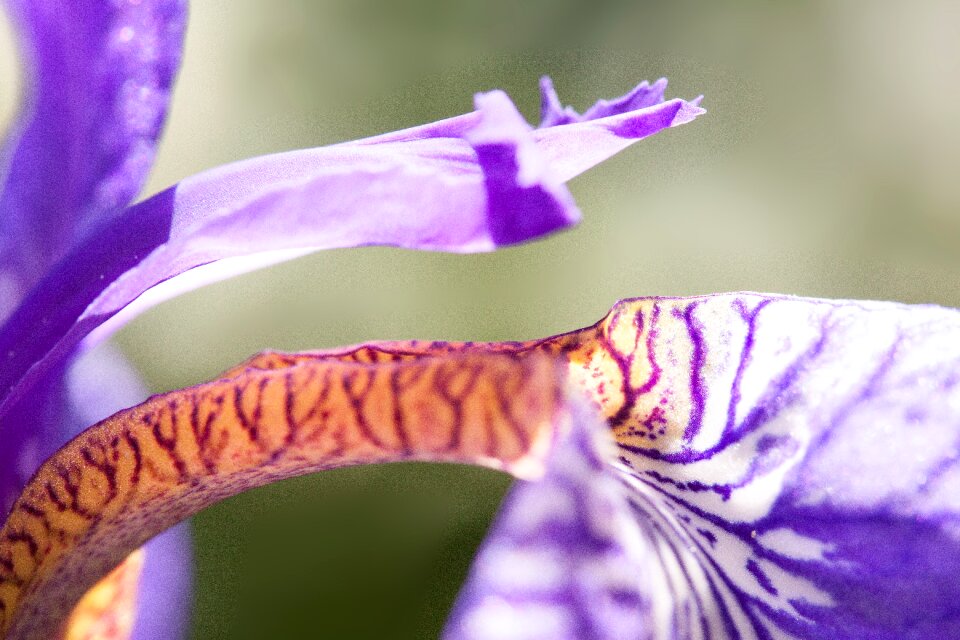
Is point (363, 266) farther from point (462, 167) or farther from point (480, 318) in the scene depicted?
point (462, 167)

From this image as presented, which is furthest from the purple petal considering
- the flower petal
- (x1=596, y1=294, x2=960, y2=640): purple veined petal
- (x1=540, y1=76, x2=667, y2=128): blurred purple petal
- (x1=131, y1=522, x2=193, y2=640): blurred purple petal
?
(x1=131, y1=522, x2=193, y2=640): blurred purple petal

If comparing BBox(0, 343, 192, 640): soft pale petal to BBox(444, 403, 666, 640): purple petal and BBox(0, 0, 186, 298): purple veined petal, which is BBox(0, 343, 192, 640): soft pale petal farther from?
BBox(444, 403, 666, 640): purple petal

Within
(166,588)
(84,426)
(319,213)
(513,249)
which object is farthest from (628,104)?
(513,249)

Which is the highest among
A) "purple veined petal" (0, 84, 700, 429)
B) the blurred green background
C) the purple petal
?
"purple veined petal" (0, 84, 700, 429)

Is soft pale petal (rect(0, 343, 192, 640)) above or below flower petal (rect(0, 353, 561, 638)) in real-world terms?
below

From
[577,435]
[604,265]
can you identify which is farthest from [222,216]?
[604,265]

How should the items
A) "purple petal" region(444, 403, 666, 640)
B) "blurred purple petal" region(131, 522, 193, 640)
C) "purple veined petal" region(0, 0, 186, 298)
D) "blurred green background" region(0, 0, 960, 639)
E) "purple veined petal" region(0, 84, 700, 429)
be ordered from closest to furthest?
"purple petal" region(444, 403, 666, 640)
"purple veined petal" region(0, 84, 700, 429)
"purple veined petal" region(0, 0, 186, 298)
"blurred purple petal" region(131, 522, 193, 640)
"blurred green background" region(0, 0, 960, 639)

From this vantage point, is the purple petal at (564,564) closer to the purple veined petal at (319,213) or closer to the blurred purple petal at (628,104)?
the purple veined petal at (319,213)
